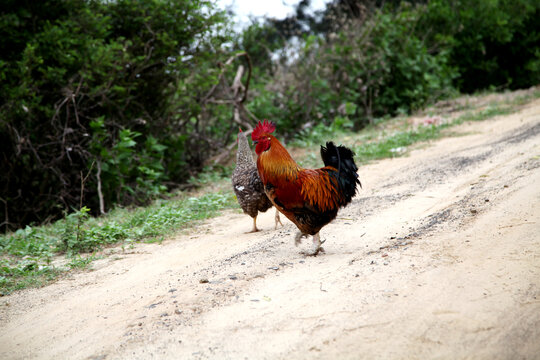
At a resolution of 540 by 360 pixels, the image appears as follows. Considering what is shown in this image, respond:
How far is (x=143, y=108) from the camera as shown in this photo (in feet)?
37.1

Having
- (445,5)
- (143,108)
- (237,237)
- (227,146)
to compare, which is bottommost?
(237,237)

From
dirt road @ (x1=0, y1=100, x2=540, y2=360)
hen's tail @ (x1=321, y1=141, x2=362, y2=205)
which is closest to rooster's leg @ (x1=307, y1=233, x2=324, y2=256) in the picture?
dirt road @ (x1=0, y1=100, x2=540, y2=360)

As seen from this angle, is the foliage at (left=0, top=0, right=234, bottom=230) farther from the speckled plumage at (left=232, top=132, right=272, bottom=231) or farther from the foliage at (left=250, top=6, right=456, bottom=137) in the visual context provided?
the foliage at (left=250, top=6, right=456, bottom=137)

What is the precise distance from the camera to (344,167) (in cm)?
507

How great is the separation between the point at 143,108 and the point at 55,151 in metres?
2.30

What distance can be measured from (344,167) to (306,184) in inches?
19.7

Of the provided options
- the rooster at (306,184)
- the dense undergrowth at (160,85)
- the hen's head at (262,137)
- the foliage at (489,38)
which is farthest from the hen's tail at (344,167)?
the foliage at (489,38)

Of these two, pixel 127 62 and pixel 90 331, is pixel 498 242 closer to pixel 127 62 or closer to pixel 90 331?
pixel 90 331

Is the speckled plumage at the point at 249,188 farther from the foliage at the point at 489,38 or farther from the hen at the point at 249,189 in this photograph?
the foliage at the point at 489,38

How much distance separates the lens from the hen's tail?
5016 millimetres

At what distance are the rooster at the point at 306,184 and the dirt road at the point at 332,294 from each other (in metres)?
0.42

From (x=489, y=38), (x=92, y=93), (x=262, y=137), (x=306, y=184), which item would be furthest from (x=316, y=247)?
(x=489, y=38)

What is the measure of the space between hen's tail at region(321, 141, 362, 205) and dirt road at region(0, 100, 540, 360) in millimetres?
612

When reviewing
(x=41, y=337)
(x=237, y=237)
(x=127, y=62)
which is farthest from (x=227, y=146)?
(x=41, y=337)
